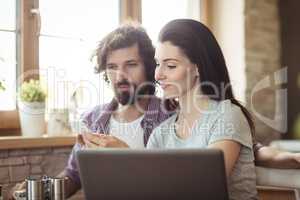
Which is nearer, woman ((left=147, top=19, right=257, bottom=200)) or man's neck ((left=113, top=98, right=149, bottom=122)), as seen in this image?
woman ((left=147, top=19, right=257, bottom=200))

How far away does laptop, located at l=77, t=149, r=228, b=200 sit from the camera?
965 mm

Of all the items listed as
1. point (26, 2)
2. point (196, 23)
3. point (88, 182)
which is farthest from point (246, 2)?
point (88, 182)

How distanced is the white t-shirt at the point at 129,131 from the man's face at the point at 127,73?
84 mm

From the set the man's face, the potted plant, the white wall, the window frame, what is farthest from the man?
Result: the white wall

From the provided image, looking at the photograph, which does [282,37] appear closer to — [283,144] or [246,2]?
[246,2]

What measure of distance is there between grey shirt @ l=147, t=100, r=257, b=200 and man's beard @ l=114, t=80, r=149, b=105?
1.51ft

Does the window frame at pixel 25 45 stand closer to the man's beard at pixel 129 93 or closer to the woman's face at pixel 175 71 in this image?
the man's beard at pixel 129 93

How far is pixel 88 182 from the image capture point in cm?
107

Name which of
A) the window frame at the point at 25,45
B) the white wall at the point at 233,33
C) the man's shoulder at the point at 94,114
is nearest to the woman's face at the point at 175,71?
the man's shoulder at the point at 94,114

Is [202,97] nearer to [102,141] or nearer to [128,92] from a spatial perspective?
[102,141]

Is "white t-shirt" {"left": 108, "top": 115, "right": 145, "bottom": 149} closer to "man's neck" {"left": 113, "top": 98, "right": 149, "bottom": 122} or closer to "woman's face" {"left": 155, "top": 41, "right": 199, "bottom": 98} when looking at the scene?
"man's neck" {"left": 113, "top": 98, "right": 149, "bottom": 122}

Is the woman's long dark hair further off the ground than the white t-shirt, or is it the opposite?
the woman's long dark hair

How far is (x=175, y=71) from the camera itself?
1.40m

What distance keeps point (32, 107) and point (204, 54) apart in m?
Result: 1.07
